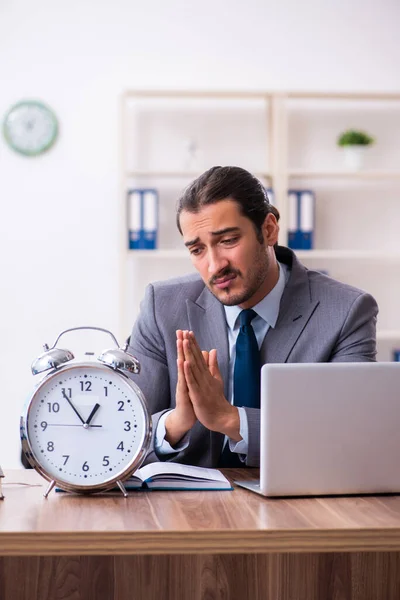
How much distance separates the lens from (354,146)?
4656mm

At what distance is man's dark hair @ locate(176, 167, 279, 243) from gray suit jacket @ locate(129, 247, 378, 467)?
0.21 metres

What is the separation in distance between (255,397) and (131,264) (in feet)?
8.84

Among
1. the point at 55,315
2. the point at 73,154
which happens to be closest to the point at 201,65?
the point at 73,154

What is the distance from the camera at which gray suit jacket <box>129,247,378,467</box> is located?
2150mm

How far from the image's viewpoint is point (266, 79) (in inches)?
187

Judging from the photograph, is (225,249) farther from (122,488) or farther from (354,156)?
(354,156)

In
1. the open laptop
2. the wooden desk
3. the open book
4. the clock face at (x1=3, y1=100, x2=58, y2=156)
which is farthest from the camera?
the clock face at (x1=3, y1=100, x2=58, y2=156)

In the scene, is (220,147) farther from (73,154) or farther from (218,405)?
(218,405)

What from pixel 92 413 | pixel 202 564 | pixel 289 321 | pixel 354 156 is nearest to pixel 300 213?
pixel 354 156

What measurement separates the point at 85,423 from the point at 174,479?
0.80 ft

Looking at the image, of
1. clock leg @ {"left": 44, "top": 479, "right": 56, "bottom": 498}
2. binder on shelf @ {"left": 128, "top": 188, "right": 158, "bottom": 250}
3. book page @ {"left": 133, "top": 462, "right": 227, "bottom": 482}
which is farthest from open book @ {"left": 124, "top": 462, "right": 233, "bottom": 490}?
binder on shelf @ {"left": 128, "top": 188, "right": 158, "bottom": 250}

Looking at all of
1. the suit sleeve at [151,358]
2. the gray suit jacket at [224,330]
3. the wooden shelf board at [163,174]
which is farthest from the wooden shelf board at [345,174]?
the suit sleeve at [151,358]

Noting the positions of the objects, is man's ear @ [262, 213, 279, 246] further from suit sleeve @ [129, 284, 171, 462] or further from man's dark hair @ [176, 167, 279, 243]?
suit sleeve @ [129, 284, 171, 462]

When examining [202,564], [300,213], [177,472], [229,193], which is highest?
[300,213]
